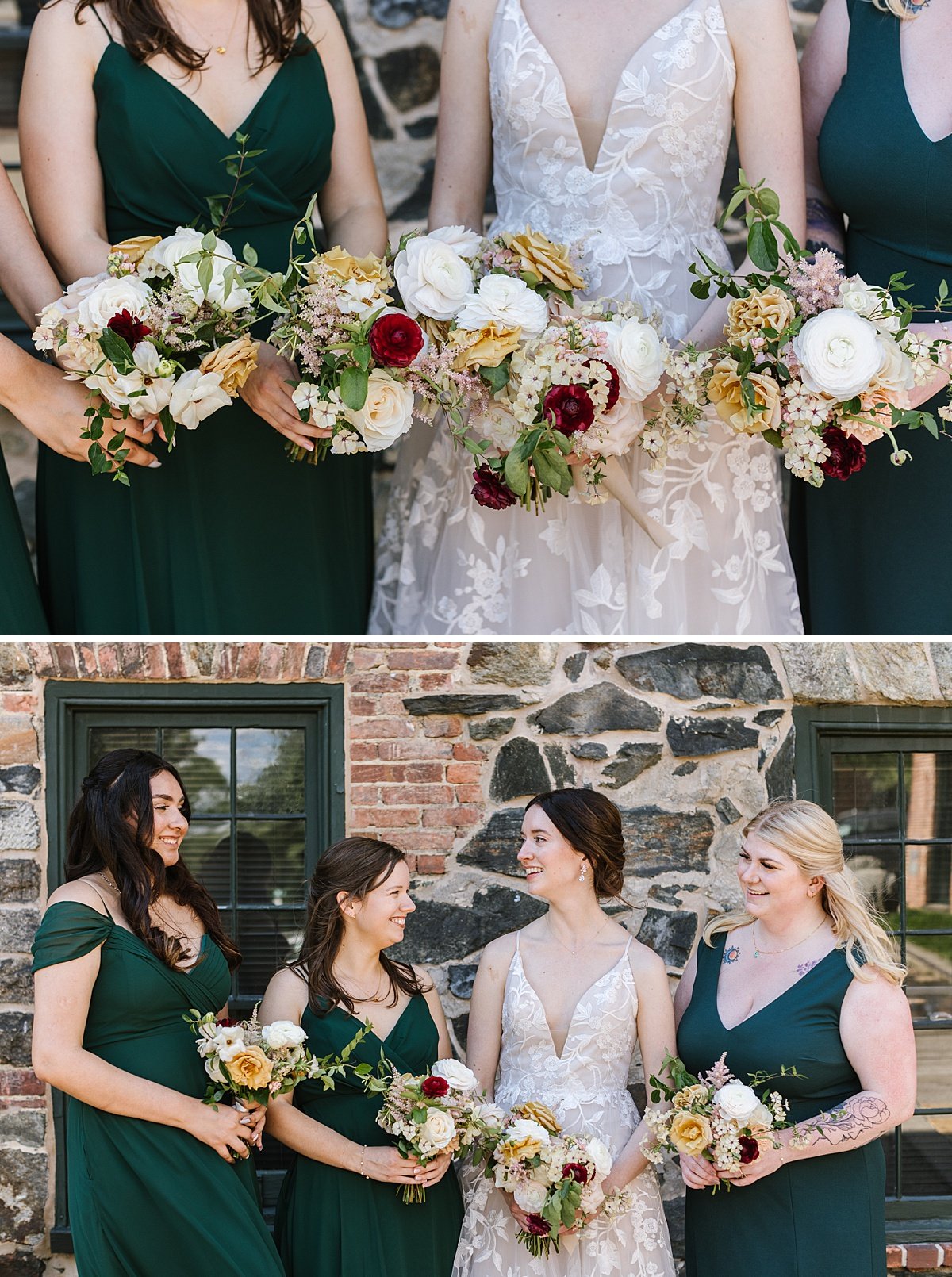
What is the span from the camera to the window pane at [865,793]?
473 centimetres

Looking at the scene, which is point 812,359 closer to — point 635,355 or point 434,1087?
point 635,355

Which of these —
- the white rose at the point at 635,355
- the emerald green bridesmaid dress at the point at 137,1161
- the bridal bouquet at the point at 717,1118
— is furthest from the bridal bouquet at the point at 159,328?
the bridal bouquet at the point at 717,1118

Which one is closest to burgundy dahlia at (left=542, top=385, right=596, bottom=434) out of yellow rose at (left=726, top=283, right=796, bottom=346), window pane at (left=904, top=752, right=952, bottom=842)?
yellow rose at (left=726, top=283, right=796, bottom=346)

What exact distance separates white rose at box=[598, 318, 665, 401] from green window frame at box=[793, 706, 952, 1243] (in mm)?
1795

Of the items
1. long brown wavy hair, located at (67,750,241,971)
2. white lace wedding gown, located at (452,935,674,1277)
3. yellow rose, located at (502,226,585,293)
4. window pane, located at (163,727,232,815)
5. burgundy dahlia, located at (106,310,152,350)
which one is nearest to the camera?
burgundy dahlia, located at (106,310,152,350)

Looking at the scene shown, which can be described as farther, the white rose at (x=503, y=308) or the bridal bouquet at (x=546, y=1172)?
the bridal bouquet at (x=546, y=1172)

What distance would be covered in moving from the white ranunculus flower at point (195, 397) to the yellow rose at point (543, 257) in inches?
28.2

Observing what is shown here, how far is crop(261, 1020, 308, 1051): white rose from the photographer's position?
11.0ft

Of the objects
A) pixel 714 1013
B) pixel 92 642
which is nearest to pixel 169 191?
pixel 92 642

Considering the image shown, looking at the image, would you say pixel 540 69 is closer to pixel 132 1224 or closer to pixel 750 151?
pixel 750 151

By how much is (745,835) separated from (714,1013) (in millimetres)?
443

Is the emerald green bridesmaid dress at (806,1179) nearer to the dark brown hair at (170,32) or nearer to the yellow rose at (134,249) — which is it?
the yellow rose at (134,249)

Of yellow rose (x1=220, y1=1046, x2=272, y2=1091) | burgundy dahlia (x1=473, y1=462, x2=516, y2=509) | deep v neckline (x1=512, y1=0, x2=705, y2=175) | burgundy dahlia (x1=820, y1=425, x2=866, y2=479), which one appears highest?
deep v neckline (x1=512, y1=0, x2=705, y2=175)

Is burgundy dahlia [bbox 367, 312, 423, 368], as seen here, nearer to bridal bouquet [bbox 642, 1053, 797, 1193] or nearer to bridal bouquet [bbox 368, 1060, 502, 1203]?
bridal bouquet [bbox 368, 1060, 502, 1203]
